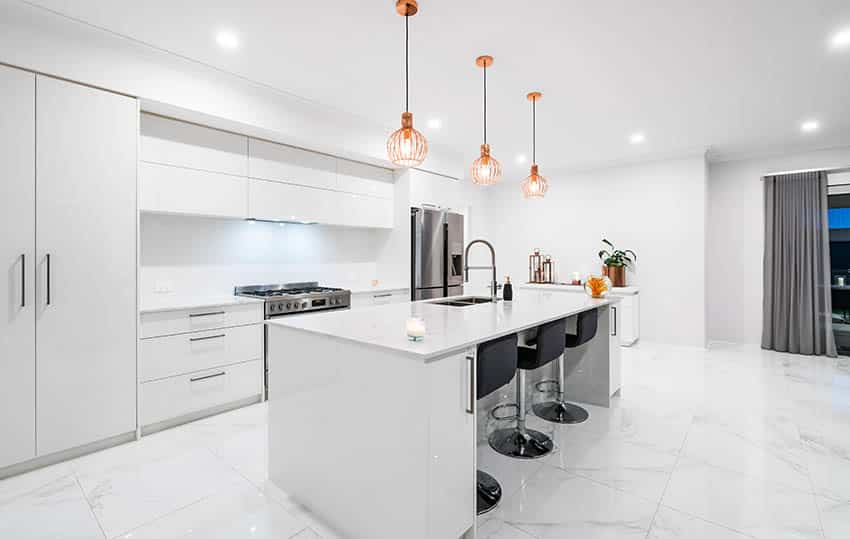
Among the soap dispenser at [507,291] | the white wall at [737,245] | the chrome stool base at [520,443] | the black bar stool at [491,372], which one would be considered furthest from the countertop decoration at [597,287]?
the white wall at [737,245]

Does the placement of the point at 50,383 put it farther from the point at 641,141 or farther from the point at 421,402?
the point at 641,141

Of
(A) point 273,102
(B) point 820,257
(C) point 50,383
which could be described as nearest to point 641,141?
(B) point 820,257

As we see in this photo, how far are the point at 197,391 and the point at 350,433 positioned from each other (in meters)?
1.84

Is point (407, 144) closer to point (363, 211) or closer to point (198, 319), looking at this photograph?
point (198, 319)

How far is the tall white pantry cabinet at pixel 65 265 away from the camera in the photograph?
2227 mm

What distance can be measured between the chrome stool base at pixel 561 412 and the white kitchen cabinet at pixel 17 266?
3210 mm

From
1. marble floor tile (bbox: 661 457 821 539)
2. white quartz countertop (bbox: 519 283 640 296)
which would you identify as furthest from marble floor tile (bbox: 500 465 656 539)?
white quartz countertop (bbox: 519 283 640 296)

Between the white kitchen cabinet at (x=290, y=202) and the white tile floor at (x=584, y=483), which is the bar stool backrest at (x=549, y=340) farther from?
the white kitchen cabinet at (x=290, y=202)

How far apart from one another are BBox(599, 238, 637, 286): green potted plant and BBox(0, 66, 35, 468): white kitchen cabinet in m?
5.85

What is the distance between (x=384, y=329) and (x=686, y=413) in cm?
263

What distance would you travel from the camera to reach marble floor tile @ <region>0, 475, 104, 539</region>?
1773mm

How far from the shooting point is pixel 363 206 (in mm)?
4496

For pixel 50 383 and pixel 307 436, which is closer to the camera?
pixel 307 436

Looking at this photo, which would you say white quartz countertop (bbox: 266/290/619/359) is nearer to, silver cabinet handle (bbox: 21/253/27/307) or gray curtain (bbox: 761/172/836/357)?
silver cabinet handle (bbox: 21/253/27/307)
